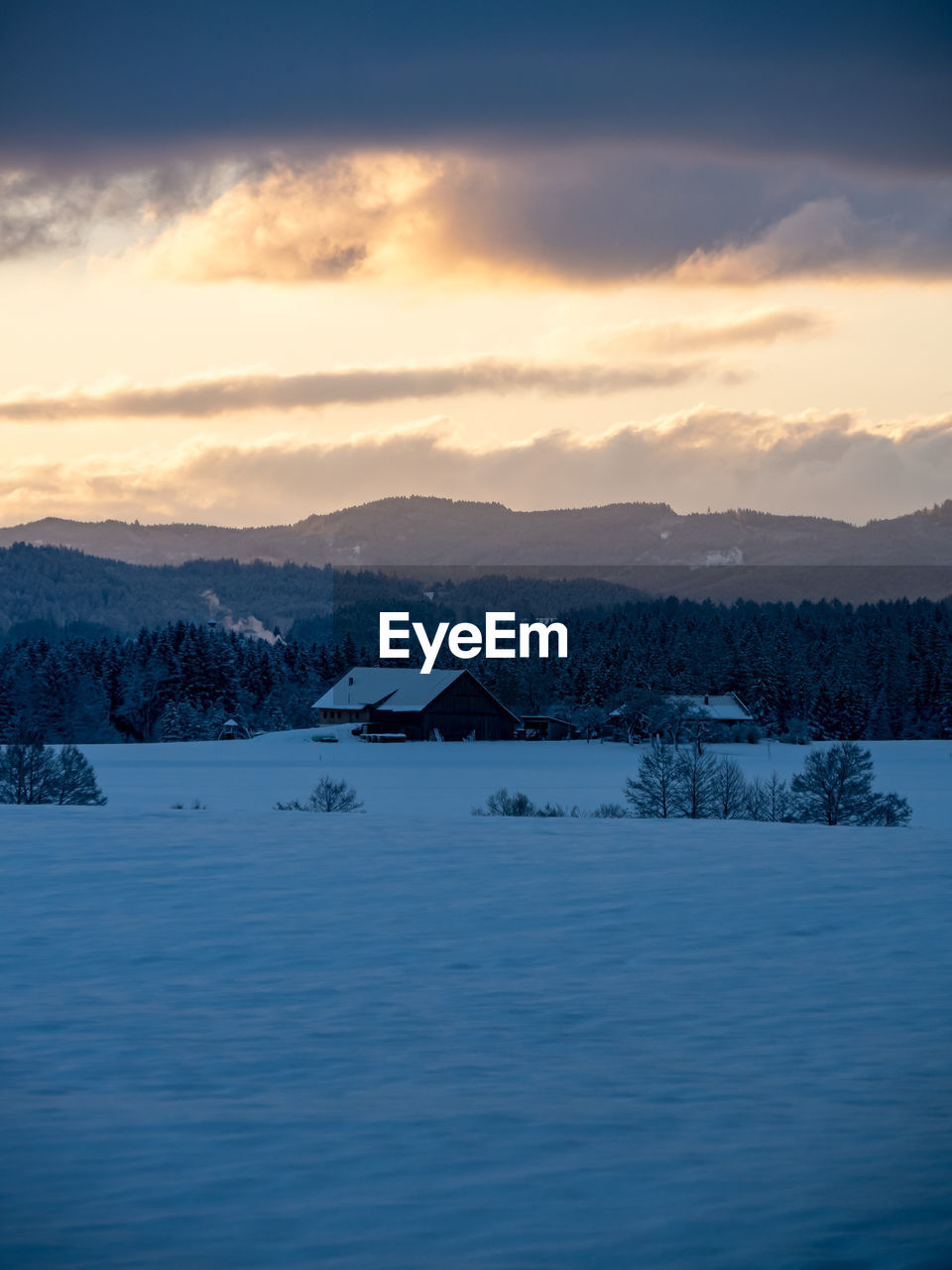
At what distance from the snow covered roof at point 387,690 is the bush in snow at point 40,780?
53.9 m

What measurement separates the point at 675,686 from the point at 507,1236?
3914 inches

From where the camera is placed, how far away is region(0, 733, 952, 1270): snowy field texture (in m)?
4.71

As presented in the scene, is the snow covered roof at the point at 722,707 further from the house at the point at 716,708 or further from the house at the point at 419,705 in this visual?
the house at the point at 419,705

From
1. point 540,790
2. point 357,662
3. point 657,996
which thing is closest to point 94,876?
point 657,996

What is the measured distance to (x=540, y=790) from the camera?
49875mm

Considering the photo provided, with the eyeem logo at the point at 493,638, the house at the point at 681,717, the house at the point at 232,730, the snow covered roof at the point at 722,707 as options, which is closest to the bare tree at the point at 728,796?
the house at the point at 681,717

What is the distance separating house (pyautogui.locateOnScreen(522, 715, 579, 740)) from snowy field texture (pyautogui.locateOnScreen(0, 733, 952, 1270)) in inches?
3082

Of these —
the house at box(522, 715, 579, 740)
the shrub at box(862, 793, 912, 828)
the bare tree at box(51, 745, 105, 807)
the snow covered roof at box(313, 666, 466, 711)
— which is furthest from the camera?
the house at box(522, 715, 579, 740)

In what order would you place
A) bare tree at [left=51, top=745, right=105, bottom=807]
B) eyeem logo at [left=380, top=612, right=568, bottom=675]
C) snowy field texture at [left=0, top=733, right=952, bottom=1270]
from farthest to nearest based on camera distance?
eyeem logo at [left=380, top=612, right=568, bottom=675]
bare tree at [left=51, top=745, right=105, bottom=807]
snowy field texture at [left=0, top=733, right=952, bottom=1270]

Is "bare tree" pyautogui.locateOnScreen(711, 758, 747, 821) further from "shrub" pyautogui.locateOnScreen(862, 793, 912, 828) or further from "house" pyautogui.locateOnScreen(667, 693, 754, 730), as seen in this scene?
"house" pyautogui.locateOnScreen(667, 693, 754, 730)

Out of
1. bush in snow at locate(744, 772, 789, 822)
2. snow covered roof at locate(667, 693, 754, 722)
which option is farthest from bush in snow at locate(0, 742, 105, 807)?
snow covered roof at locate(667, 693, 754, 722)

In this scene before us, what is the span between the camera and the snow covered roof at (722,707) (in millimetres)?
90812

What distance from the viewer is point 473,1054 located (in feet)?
22.6

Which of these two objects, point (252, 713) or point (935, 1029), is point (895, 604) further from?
point (935, 1029)
